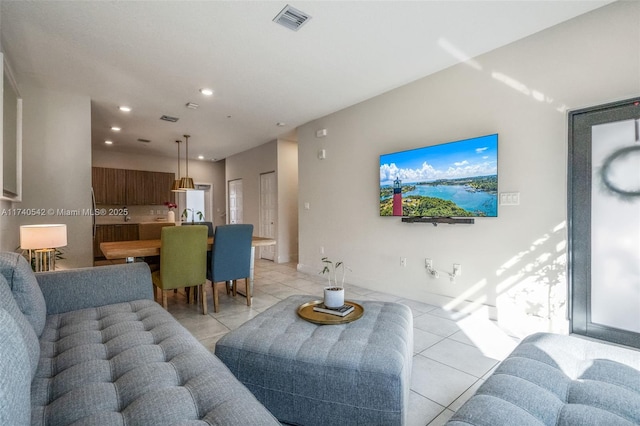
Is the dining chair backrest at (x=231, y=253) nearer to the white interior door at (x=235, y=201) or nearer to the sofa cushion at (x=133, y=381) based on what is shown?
the sofa cushion at (x=133, y=381)

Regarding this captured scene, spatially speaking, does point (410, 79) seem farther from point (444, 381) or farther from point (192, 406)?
point (192, 406)

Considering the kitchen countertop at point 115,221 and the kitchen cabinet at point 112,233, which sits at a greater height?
the kitchen countertop at point 115,221

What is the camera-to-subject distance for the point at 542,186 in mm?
2639

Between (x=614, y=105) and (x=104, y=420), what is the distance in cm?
354

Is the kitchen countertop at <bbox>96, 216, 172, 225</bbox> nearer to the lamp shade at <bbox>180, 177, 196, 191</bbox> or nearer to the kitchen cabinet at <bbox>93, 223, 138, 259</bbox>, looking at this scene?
the kitchen cabinet at <bbox>93, 223, 138, 259</bbox>

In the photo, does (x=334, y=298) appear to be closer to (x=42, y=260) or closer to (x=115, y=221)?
(x=42, y=260)

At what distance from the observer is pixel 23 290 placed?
4.97ft

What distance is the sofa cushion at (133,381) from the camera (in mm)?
930

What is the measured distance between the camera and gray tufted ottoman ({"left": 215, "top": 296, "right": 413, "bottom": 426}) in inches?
52.7

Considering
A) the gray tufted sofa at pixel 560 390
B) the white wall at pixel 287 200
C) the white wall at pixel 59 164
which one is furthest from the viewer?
the white wall at pixel 287 200

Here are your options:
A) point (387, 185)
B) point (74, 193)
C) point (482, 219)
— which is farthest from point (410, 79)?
point (74, 193)

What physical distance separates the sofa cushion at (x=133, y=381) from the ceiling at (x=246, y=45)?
2298 mm

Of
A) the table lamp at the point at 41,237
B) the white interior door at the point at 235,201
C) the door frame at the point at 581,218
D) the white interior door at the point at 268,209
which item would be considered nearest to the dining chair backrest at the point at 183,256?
the table lamp at the point at 41,237

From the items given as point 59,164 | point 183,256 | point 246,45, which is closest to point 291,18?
point 246,45
